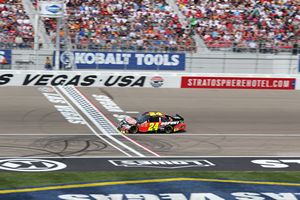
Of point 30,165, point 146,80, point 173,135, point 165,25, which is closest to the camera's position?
point 30,165

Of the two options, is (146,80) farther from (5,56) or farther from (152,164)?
(152,164)

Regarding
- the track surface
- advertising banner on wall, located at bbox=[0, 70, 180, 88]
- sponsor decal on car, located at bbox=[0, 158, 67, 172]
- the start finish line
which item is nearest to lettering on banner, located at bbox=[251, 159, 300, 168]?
the start finish line

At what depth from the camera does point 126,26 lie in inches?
1518

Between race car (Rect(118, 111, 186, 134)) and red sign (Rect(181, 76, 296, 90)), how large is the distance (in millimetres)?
10315

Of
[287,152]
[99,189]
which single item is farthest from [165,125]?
[99,189]

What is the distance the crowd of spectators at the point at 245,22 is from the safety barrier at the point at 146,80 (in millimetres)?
2229

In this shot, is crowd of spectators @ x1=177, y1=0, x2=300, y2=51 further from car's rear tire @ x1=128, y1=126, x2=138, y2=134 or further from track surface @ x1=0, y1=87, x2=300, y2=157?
car's rear tire @ x1=128, y1=126, x2=138, y2=134

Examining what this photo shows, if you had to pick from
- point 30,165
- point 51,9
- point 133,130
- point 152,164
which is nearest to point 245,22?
point 51,9

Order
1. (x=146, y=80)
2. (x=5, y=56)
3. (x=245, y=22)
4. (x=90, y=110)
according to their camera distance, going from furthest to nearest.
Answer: (x=245, y=22) → (x=146, y=80) → (x=5, y=56) → (x=90, y=110)

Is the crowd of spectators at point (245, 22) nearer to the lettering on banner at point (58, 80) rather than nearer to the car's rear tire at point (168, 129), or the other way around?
the lettering on banner at point (58, 80)

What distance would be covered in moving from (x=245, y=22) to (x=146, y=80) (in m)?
8.14

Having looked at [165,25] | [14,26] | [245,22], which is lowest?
[14,26]

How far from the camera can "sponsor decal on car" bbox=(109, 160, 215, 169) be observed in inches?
829

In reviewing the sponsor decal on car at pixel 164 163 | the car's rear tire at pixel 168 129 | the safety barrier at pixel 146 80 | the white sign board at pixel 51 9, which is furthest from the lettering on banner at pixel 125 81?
the sponsor decal on car at pixel 164 163
